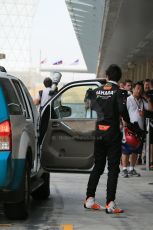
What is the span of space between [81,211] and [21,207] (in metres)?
1.34

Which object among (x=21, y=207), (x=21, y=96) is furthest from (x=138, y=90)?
(x=21, y=207)

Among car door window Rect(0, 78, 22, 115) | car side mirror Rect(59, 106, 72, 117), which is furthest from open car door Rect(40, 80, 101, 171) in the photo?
car door window Rect(0, 78, 22, 115)

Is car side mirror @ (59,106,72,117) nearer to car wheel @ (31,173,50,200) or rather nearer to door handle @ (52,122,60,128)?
door handle @ (52,122,60,128)

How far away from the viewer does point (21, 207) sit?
867 cm

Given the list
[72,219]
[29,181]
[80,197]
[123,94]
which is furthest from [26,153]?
[80,197]

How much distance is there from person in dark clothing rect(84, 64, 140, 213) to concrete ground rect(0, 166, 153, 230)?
0.37 meters

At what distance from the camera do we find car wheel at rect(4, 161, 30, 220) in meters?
8.62

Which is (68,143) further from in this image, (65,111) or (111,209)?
(111,209)

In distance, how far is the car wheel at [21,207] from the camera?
862 cm

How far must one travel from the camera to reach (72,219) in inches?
357

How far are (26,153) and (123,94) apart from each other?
1.85 metres

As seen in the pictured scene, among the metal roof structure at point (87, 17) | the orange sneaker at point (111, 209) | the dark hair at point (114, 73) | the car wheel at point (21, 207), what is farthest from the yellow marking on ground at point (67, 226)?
the metal roof structure at point (87, 17)

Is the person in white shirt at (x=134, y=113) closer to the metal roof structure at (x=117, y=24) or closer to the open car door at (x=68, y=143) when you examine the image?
the metal roof structure at (x=117, y=24)

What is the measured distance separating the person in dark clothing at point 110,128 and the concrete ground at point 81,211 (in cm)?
37
